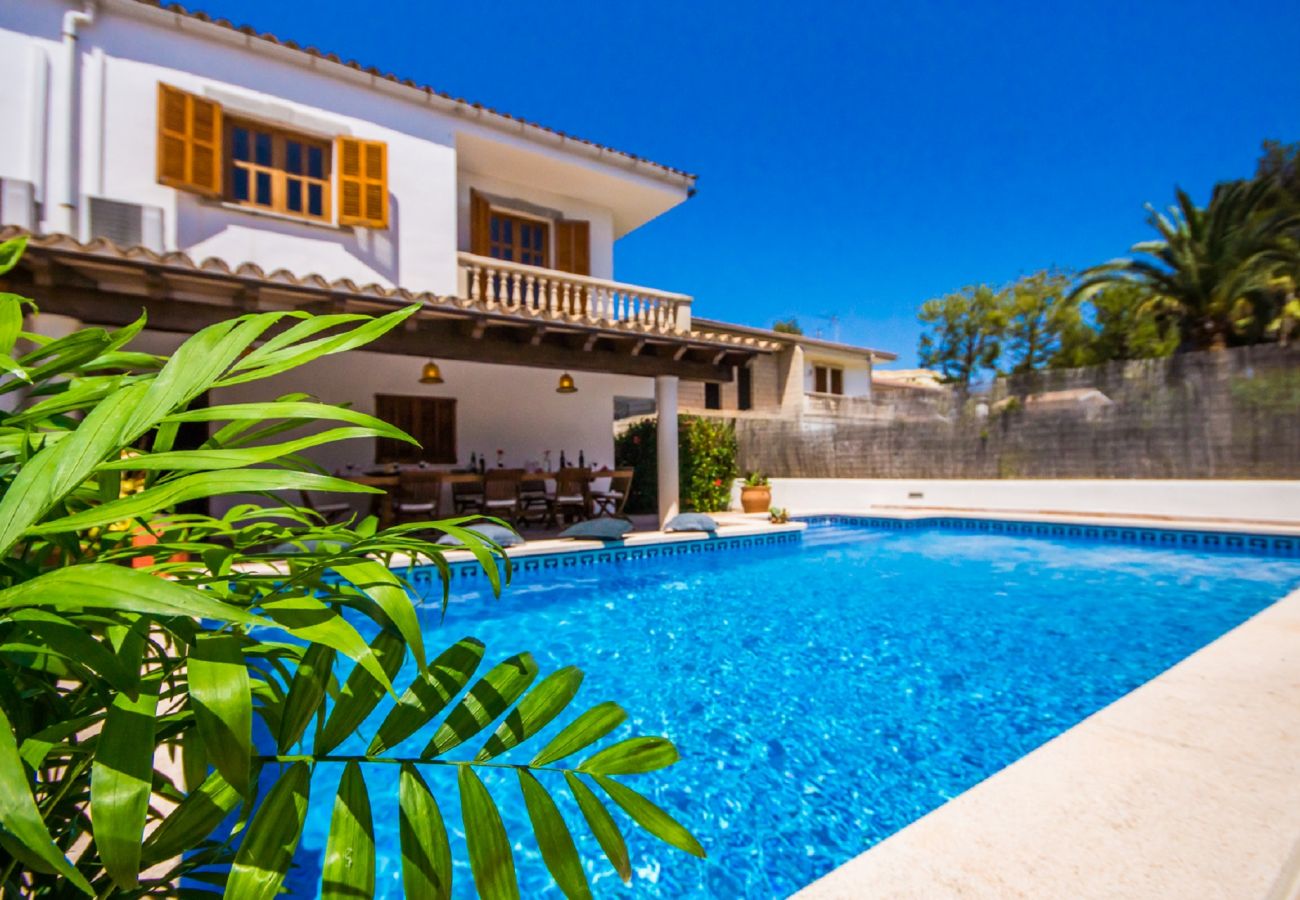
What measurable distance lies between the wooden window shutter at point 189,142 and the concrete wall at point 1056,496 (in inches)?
487

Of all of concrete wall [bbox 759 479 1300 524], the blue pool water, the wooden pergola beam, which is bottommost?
the blue pool water

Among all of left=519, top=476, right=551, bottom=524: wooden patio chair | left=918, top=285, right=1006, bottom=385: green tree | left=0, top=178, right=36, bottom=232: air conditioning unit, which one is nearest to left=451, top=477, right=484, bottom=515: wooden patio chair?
left=519, top=476, right=551, bottom=524: wooden patio chair

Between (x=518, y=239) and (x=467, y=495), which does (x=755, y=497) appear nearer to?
(x=467, y=495)

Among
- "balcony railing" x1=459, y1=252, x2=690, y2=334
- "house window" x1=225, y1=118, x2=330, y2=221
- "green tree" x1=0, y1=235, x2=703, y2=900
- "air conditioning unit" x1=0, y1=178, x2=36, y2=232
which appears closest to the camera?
"green tree" x1=0, y1=235, x2=703, y2=900

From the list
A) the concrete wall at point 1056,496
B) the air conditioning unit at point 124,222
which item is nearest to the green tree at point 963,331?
the concrete wall at point 1056,496

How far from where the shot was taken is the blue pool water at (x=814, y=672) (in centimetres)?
286

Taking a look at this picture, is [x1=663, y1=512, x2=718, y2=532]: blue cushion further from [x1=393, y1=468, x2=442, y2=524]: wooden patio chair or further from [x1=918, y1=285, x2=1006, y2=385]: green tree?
[x1=918, y1=285, x2=1006, y2=385]: green tree

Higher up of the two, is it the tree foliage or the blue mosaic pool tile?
the tree foliage

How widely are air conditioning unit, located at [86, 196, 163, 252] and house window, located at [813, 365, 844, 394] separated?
65.2 ft

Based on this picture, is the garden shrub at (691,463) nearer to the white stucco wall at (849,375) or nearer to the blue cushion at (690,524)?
the blue cushion at (690,524)

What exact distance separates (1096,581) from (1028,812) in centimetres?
690

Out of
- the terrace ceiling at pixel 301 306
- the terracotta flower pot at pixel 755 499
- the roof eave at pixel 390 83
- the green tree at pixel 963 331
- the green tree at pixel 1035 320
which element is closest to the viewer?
the terrace ceiling at pixel 301 306

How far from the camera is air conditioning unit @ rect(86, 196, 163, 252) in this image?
25.0 ft

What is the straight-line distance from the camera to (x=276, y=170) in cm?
907
